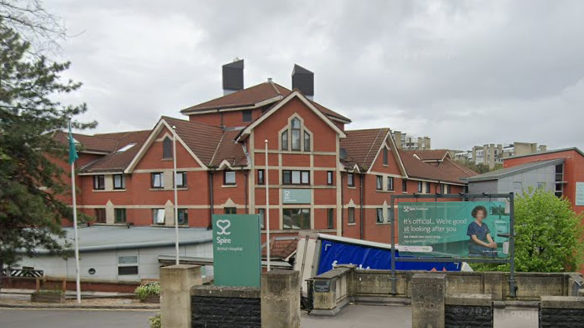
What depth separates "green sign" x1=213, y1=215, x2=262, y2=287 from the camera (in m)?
10.4

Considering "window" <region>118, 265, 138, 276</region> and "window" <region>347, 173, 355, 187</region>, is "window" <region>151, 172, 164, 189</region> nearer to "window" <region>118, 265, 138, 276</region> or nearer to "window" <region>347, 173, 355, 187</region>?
"window" <region>118, 265, 138, 276</region>

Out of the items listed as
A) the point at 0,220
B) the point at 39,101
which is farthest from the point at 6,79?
the point at 0,220

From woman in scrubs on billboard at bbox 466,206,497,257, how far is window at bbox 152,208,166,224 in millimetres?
27458

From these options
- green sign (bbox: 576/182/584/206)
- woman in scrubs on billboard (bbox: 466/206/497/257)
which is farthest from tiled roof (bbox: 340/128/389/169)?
woman in scrubs on billboard (bbox: 466/206/497/257)

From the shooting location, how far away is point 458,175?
6109cm

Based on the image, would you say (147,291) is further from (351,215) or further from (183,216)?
(351,215)

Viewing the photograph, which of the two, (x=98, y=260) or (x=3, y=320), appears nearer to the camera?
(x=3, y=320)

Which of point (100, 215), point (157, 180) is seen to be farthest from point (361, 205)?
point (100, 215)

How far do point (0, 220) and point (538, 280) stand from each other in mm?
21241

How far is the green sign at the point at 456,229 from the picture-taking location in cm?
1411

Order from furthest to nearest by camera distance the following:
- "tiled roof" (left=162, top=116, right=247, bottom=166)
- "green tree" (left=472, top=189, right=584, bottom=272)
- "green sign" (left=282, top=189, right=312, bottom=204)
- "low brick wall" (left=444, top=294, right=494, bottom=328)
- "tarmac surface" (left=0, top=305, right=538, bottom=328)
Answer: "tiled roof" (left=162, top=116, right=247, bottom=166), "green sign" (left=282, top=189, right=312, bottom=204), "green tree" (left=472, top=189, right=584, bottom=272), "tarmac surface" (left=0, top=305, right=538, bottom=328), "low brick wall" (left=444, top=294, right=494, bottom=328)

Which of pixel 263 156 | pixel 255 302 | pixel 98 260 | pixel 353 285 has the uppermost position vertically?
pixel 263 156

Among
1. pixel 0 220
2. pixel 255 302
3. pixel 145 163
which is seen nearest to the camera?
pixel 255 302

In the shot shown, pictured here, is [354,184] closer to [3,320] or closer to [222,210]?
[222,210]
